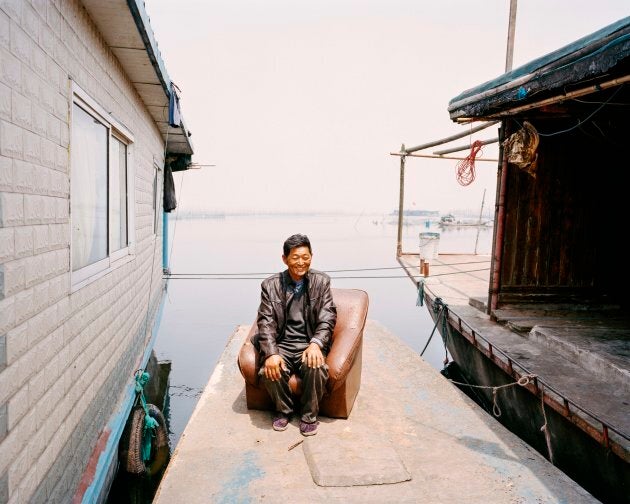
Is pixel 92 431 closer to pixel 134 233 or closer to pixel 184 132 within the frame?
pixel 134 233

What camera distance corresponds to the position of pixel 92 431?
11.8 feet

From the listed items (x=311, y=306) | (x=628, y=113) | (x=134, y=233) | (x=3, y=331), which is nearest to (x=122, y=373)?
(x=134, y=233)

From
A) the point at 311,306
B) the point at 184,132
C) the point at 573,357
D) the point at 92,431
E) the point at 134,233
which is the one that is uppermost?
the point at 184,132

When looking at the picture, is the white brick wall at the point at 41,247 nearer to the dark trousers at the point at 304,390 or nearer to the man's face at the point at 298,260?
the dark trousers at the point at 304,390

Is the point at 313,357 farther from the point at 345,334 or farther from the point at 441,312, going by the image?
the point at 441,312

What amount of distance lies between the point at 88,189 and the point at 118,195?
1.16 metres

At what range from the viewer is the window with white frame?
3.42 metres

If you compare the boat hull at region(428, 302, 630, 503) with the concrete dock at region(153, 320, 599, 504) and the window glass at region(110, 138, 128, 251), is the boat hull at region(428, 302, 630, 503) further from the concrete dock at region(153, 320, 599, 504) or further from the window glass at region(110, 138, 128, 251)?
the window glass at region(110, 138, 128, 251)

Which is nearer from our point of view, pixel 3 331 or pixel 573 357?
pixel 3 331

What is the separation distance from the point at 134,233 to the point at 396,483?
13.7 ft

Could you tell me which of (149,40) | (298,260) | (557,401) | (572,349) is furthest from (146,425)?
(572,349)

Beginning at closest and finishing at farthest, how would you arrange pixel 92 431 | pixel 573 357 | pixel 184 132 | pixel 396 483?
pixel 396 483 < pixel 92 431 < pixel 573 357 < pixel 184 132

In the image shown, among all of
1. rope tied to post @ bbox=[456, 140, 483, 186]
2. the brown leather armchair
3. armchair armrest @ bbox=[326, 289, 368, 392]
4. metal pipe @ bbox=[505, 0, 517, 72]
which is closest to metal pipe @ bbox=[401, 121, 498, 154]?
rope tied to post @ bbox=[456, 140, 483, 186]

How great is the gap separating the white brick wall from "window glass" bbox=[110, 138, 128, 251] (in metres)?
0.93
